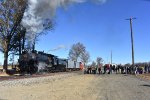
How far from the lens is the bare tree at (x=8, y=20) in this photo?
6272 centimetres

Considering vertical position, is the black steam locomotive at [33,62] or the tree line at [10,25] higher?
the tree line at [10,25]

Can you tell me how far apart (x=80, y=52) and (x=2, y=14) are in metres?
90.4

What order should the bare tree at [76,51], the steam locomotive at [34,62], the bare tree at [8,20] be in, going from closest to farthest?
the steam locomotive at [34,62]
the bare tree at [8,20]
the bare tree at [76,51]

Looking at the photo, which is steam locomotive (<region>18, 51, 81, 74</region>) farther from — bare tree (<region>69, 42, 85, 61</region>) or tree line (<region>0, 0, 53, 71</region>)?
bare tree (<region>69, 42, 85, 61</region>)

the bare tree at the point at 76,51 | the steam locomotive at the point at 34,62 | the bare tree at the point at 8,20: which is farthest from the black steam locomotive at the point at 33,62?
the bare tree at the point at 76,51

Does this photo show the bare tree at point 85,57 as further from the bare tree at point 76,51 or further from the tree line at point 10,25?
the tree line at point 10,25

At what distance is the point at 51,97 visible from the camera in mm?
19812

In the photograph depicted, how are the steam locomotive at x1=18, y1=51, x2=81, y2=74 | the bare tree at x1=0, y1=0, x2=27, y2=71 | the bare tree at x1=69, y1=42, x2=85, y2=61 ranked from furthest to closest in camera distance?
1. the bare tree at x1=69, y1=42, x2=85, y2=61
2. the bare tree at x1=0, y1=0, x2=27, y2=71
3. the steam locomotive at x1=18, y1=51, x2=81, y2=74

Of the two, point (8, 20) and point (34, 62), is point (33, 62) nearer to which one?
point (34, 62)

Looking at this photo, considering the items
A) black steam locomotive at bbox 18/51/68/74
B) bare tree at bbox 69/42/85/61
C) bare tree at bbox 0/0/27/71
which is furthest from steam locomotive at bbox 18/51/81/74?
bare tree at bbox 69/42/85/61

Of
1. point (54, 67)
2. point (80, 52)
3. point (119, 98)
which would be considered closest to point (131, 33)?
point (54, 67)

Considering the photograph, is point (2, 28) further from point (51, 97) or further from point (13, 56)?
point (51, 97)

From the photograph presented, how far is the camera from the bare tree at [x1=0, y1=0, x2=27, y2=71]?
2469 inches

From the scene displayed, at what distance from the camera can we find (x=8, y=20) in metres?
63.2
